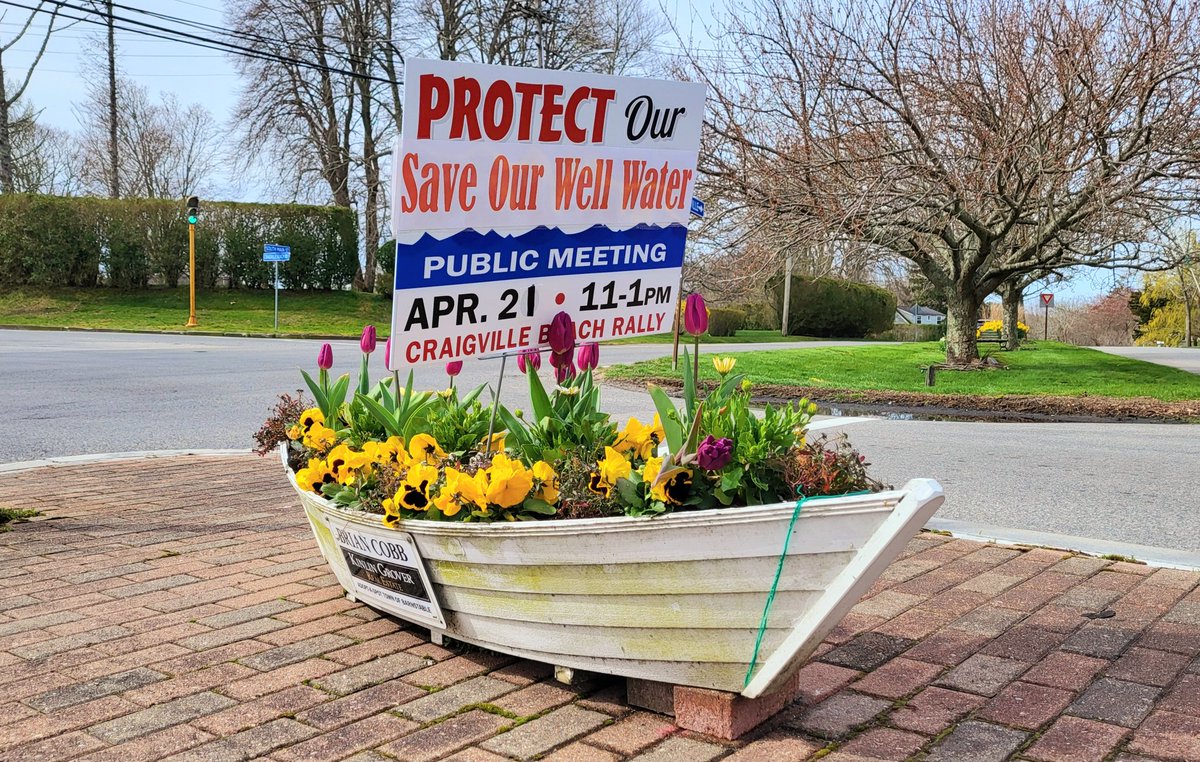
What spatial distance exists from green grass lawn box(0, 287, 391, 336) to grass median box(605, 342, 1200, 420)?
13870 millimetres

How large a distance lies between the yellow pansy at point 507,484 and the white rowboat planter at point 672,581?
0.10 metres

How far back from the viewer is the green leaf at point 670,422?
2.93 m

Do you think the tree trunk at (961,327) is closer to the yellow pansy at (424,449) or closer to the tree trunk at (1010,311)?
the tree trunk at (1010,311)

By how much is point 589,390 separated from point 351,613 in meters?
1.32

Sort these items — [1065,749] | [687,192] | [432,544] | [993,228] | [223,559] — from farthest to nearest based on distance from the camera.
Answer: [993,228]
[223,559]
[687,192]
[432,544]
[1065,749]

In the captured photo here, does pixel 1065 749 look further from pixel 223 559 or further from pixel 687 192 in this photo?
pixel 223 559

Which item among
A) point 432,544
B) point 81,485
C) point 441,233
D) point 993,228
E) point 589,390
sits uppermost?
point 993,228

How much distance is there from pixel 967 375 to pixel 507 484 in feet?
52.0

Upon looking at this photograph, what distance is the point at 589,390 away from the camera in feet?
11.8

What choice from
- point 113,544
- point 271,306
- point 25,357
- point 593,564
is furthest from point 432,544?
point 271,306

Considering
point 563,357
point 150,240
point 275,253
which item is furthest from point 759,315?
point 563,357

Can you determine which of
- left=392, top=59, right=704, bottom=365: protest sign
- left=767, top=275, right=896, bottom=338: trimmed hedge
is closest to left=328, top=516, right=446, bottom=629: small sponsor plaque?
left=392, top=59, right=704, bottom=365: protest sign

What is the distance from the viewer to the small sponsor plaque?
3350 mm

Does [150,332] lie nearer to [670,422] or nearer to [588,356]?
[588,356]
